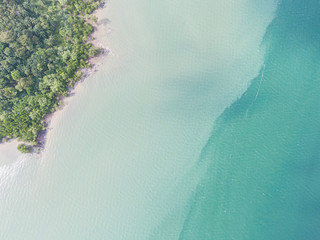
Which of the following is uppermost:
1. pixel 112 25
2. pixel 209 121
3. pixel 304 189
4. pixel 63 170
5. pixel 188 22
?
pixel 112 25

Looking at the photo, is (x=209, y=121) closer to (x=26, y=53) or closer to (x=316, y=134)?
(x=316, y=134)

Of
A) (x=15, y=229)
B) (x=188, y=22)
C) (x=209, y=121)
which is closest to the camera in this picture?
(x=15, y=229)

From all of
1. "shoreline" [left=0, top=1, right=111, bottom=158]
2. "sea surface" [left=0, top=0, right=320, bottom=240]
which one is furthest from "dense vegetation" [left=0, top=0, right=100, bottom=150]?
"sea surface" [left=0, top=0, right=320, bottom=240]

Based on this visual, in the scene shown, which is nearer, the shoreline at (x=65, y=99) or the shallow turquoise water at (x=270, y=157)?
the shallow turquoise water at (x=270, y=157)

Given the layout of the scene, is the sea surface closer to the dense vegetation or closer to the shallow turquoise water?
the shallow turquoise water

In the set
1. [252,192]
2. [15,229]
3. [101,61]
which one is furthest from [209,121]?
[15,229]

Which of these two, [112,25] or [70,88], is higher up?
[112,25]

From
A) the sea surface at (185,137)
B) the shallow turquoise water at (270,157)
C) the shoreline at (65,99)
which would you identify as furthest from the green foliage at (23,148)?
the shallow turquoise water at (270,157)

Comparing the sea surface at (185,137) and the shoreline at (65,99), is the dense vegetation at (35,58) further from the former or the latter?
the sea surface at (185,137)
